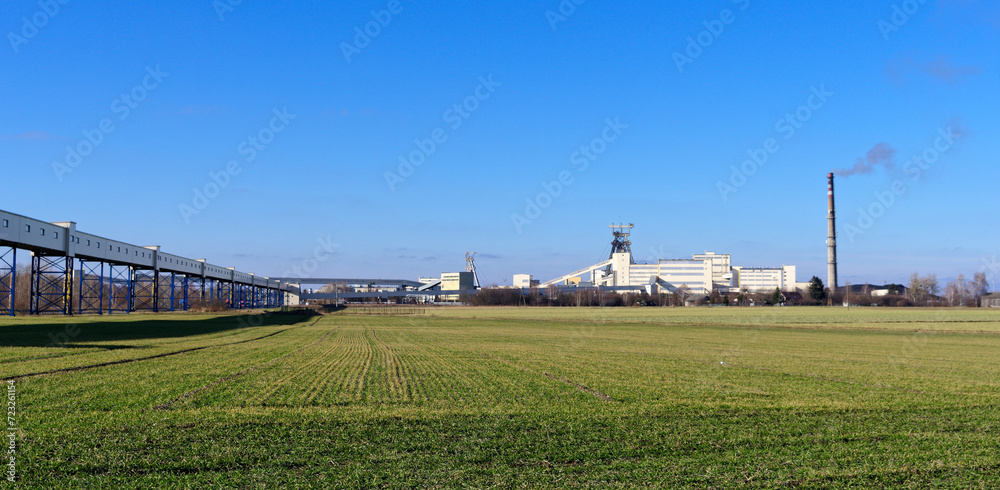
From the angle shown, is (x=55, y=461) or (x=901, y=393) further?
(x=901, y=393)

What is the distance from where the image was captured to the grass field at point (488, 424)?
820cm

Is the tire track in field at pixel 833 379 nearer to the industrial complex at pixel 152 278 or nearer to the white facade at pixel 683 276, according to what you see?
the industrial complex at pixel 152 278

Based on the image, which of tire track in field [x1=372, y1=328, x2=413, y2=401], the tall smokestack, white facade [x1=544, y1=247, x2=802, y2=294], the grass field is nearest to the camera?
the grass field

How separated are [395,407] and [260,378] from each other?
582 centimetres

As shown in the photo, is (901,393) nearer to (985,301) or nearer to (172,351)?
(172,351)

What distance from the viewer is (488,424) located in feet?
37.4

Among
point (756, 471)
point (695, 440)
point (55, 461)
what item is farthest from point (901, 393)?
point (55, 461)

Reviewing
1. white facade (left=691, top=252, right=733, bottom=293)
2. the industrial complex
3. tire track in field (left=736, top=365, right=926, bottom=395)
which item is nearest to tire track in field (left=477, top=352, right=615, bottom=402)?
tire track in field (left=736, top=365, right=926, bottom=395)

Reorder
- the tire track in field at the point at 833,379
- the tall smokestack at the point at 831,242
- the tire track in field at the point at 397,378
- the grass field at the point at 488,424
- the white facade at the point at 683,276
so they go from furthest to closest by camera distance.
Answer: the white facade at the point at 683,276
the tall smokestack at the point at 831,242
the tire track in field at the point at 833,379
the tire track in field at the point at 397,378
the grass field at the point at 488,424

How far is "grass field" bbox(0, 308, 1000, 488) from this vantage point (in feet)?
26.9

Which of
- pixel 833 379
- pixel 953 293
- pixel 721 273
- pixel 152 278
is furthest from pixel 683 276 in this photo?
pixel 833 379

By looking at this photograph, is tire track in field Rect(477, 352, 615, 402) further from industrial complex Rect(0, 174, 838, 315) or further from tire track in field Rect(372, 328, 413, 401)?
industrial complex Rect(0, 174, 838, 315)

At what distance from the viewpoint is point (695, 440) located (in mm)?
10406

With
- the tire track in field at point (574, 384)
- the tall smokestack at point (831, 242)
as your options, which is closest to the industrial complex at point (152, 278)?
the tall smokestack at point (831, 242)
